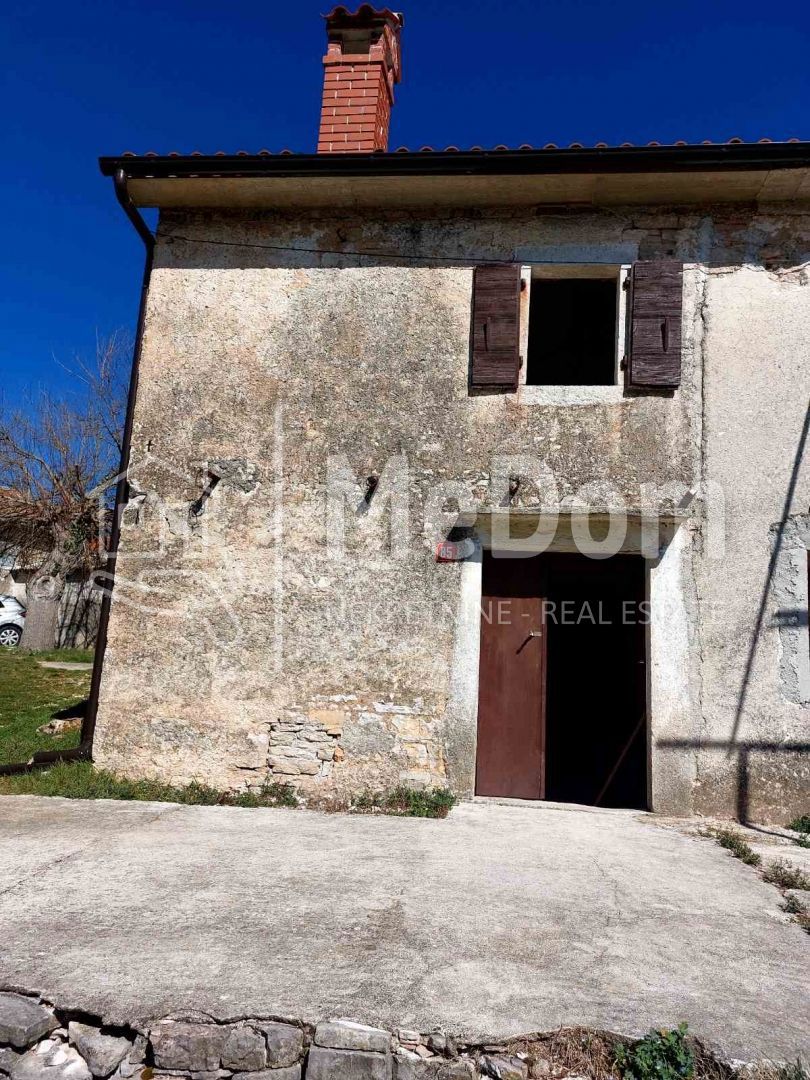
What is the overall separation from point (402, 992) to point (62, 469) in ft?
67.6

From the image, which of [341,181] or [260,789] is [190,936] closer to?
[260,789]

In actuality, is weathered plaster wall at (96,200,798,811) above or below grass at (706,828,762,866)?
above

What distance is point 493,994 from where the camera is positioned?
8.70 ft

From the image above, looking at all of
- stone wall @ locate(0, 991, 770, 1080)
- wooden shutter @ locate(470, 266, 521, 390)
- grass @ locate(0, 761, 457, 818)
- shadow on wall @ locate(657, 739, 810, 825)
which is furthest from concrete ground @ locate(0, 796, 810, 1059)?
wooden shutter @ locate(470, 266, 521, 390)

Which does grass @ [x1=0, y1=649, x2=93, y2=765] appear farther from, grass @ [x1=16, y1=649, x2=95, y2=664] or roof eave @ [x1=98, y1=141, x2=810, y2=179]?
roof eave @ [x1=98, y1=141, x2=810, y2=179]

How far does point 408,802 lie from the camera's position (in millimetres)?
5840

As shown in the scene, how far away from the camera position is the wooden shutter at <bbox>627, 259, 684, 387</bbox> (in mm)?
6227

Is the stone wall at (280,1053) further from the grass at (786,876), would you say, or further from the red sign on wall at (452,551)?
the red sign on wall at (452,551)

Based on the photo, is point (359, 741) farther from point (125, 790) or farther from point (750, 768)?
point (750, 768)

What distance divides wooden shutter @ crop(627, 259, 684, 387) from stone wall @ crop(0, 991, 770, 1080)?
16.4 feet

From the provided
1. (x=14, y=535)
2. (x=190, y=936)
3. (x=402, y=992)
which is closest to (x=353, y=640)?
(x=190, y=936)

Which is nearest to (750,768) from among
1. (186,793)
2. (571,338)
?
(186,793)

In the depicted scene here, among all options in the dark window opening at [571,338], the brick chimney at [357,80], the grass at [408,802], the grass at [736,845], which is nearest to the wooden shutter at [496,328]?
the dark window opening at [571,338]

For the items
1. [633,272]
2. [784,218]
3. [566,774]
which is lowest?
[566,774]
